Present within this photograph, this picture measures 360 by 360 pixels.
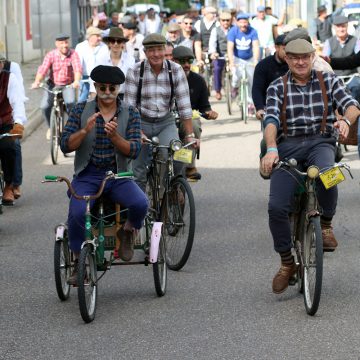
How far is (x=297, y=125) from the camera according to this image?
909 cm

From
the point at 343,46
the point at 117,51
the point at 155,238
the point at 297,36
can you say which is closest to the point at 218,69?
the point at 343,46

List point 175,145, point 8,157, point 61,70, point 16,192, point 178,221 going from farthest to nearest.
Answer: point 61,70, point 16,192, point 8,157, point 175,145, point 178,221

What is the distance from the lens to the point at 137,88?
37.0 feet

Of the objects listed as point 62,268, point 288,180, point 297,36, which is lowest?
point 62,268

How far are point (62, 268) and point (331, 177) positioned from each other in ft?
6.01

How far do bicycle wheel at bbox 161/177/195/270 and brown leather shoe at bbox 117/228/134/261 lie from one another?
123cm

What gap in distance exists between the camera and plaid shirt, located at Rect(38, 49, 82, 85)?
1905 cm

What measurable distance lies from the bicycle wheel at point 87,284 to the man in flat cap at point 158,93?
2.74 m

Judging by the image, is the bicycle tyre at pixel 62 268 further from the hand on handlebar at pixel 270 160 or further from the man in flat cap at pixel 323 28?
the man in flat cap at pixel 323 28

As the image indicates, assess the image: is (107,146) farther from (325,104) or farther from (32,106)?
(32,106)

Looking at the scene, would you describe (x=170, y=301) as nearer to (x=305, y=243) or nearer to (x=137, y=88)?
(x=305, y=243)

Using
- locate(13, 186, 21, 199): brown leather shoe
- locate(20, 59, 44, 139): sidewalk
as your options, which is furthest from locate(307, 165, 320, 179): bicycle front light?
locate(20, 59, 44, 139): sidewalk

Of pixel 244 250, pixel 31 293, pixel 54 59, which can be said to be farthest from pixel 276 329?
pixel 54 59

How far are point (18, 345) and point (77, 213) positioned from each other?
43.5 inches
